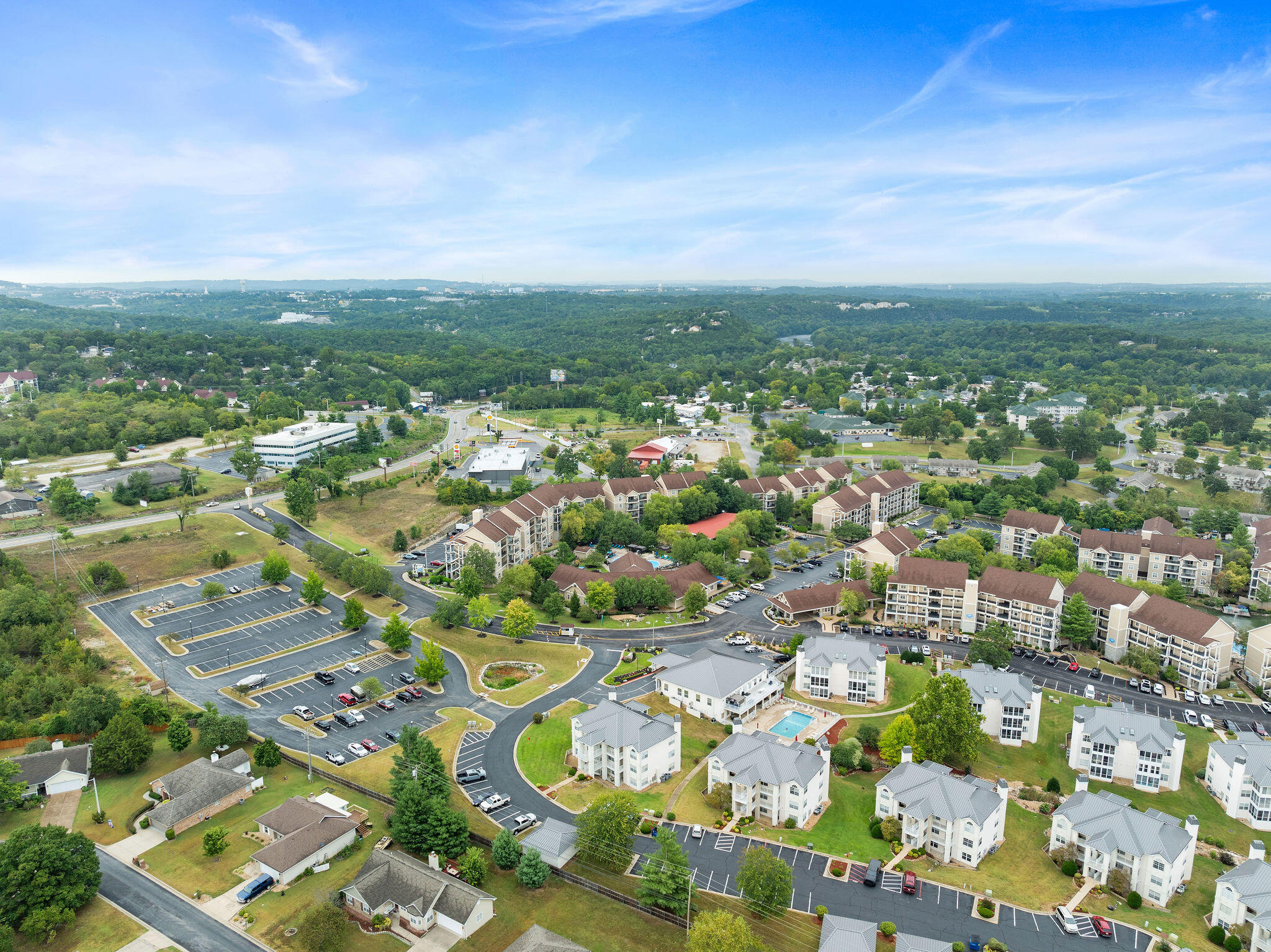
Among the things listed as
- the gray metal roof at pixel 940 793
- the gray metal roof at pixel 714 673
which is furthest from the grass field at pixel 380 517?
the gray metal roof at pixel 940 793

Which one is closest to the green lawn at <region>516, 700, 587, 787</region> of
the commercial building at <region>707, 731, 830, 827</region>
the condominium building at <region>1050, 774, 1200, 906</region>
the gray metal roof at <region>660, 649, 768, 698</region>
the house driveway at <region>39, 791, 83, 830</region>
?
the gray metal roof at <region>660, 649, 768, 698</region>

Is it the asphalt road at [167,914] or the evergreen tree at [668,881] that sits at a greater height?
the evergreen tree at [668,881]

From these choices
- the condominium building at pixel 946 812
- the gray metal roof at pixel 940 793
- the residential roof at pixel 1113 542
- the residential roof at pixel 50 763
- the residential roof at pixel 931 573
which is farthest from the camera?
the residential roof at pixel 1113 542

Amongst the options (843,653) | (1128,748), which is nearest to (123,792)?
(843,653)

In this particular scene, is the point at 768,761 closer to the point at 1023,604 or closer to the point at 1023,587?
the point at 1023,604

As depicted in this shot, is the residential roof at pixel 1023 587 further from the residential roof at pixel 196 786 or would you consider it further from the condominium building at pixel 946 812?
the residential roof at pixel 196 786

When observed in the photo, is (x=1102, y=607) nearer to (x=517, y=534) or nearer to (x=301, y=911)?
(x=517, y=534)

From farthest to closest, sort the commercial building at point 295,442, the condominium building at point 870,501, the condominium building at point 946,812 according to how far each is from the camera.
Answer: the commercial building at point 295,442 → the condominium building at point 870,501 → the condominium building at point 946,812
